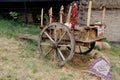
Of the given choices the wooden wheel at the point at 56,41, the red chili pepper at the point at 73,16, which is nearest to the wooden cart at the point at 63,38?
the wooden wheel at the point at 56,41

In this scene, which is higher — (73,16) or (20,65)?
(73,16)

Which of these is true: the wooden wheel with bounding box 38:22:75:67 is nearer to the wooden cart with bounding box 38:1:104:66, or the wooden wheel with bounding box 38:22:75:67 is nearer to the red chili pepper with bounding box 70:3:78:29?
the wooden cart with bounding box 38:1:104:66

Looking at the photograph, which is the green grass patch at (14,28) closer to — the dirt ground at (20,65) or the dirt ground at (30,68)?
the dirt ground at (30,68)

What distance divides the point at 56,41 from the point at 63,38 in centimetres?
21

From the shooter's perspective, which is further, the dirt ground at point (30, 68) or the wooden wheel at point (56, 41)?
the wooden wheel at point (56, 41)

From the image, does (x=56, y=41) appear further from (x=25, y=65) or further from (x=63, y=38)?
(x=25, y=65)

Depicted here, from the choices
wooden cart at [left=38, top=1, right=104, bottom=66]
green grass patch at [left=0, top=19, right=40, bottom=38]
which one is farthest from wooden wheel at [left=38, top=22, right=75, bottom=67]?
green grass patch at [left=0, top=19, right=40, bottom=38]

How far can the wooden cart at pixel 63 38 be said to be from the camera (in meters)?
7.68

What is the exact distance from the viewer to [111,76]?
804 cm

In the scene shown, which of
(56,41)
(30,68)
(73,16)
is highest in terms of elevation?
(73,16)

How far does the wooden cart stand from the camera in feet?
25.2

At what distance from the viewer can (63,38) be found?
26.0 ft

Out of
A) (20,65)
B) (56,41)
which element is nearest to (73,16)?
(56,41)

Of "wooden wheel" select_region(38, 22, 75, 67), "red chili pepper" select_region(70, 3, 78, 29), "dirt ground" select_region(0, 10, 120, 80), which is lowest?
"dirt ground" select_region(0, 10, 120, 80)
